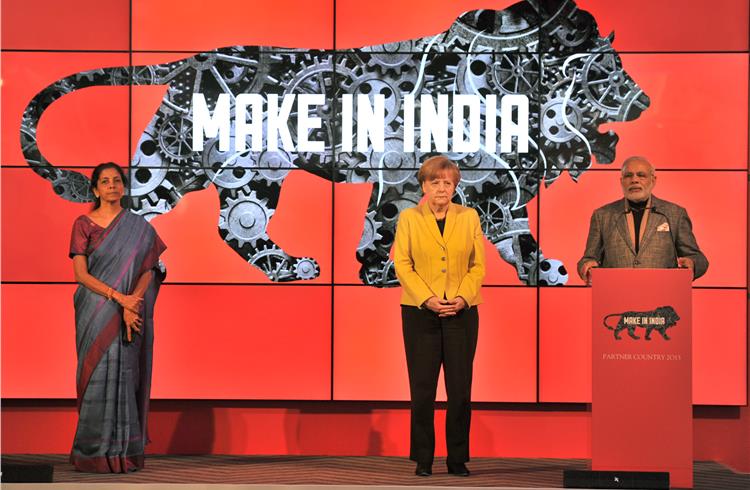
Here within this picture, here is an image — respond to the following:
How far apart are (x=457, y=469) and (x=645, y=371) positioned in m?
1.10

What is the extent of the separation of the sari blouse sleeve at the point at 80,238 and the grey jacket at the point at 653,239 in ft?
8.36

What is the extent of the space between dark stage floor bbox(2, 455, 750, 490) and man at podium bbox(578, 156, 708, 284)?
1.14 metres

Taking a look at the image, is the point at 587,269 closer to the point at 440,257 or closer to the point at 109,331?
the point at 440,257

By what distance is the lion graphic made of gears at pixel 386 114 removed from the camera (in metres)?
5.91

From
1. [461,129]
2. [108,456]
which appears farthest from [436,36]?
[108,456]

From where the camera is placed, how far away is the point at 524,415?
19.5ft

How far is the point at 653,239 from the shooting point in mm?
4980

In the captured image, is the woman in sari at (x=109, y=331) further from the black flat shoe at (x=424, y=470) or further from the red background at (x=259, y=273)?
the black flat shoe at (x=424, y=470)

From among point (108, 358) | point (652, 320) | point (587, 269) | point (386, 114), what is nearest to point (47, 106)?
point (108, 358)

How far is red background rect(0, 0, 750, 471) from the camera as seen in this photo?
232 inches

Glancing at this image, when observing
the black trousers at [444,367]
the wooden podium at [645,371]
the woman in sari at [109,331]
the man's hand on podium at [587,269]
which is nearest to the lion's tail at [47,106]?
the woman in sari at [109,331]

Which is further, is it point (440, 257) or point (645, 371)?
point (440, 257)

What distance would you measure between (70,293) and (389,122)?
2.15 meters

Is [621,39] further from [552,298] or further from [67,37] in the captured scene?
[67,37]
